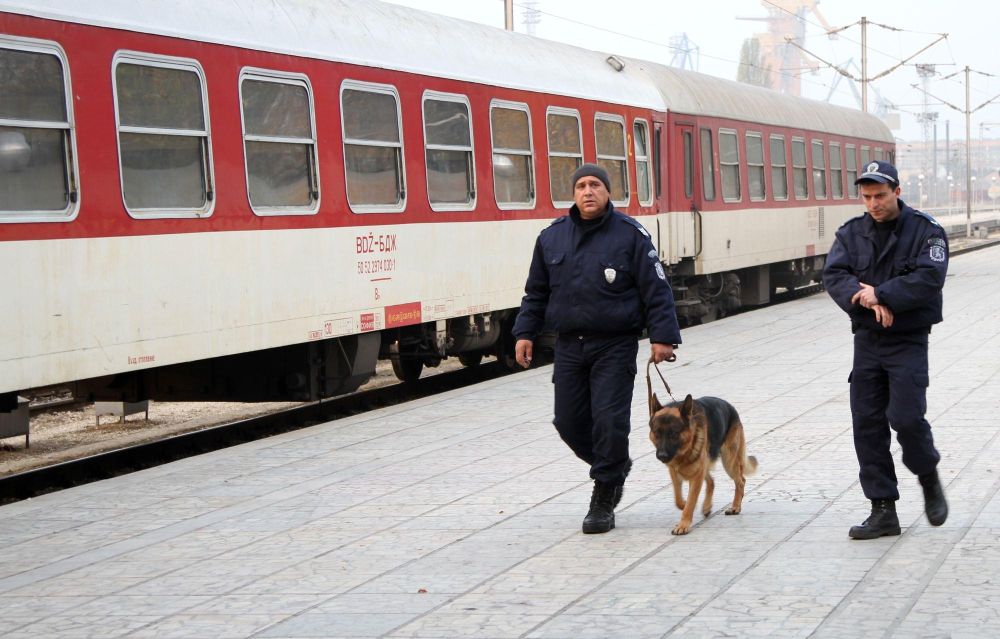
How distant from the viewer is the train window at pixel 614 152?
649 inches

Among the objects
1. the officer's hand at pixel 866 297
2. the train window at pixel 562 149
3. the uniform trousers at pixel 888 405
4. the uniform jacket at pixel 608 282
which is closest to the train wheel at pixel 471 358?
the train window at pixel 562 149

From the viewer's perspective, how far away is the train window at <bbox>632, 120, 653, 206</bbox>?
1767cm

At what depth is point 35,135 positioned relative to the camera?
27.5 feet

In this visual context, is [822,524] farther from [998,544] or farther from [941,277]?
[941,277]

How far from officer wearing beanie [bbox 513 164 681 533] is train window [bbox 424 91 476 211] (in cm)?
593

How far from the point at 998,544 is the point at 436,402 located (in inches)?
253

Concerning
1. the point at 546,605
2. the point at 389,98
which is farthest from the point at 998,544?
the point at 389,98

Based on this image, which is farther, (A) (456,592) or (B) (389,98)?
(B) (389,98)

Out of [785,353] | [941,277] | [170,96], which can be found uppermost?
[170,96]

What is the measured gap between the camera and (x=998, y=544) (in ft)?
20.0

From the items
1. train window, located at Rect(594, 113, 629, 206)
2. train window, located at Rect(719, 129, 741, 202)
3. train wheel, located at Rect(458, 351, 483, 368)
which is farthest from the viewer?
train window, located at Rect(719, 129, 741, 202)

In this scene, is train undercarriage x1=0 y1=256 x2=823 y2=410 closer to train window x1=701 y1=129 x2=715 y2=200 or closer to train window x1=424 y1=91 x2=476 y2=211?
train window x1=424 y1=91 x2=476 y2=211

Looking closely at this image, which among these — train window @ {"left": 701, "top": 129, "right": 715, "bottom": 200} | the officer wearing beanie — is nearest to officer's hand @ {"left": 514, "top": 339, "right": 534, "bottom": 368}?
the officer wearing beanie

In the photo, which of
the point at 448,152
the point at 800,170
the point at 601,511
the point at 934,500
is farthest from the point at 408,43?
the point at 800,170
